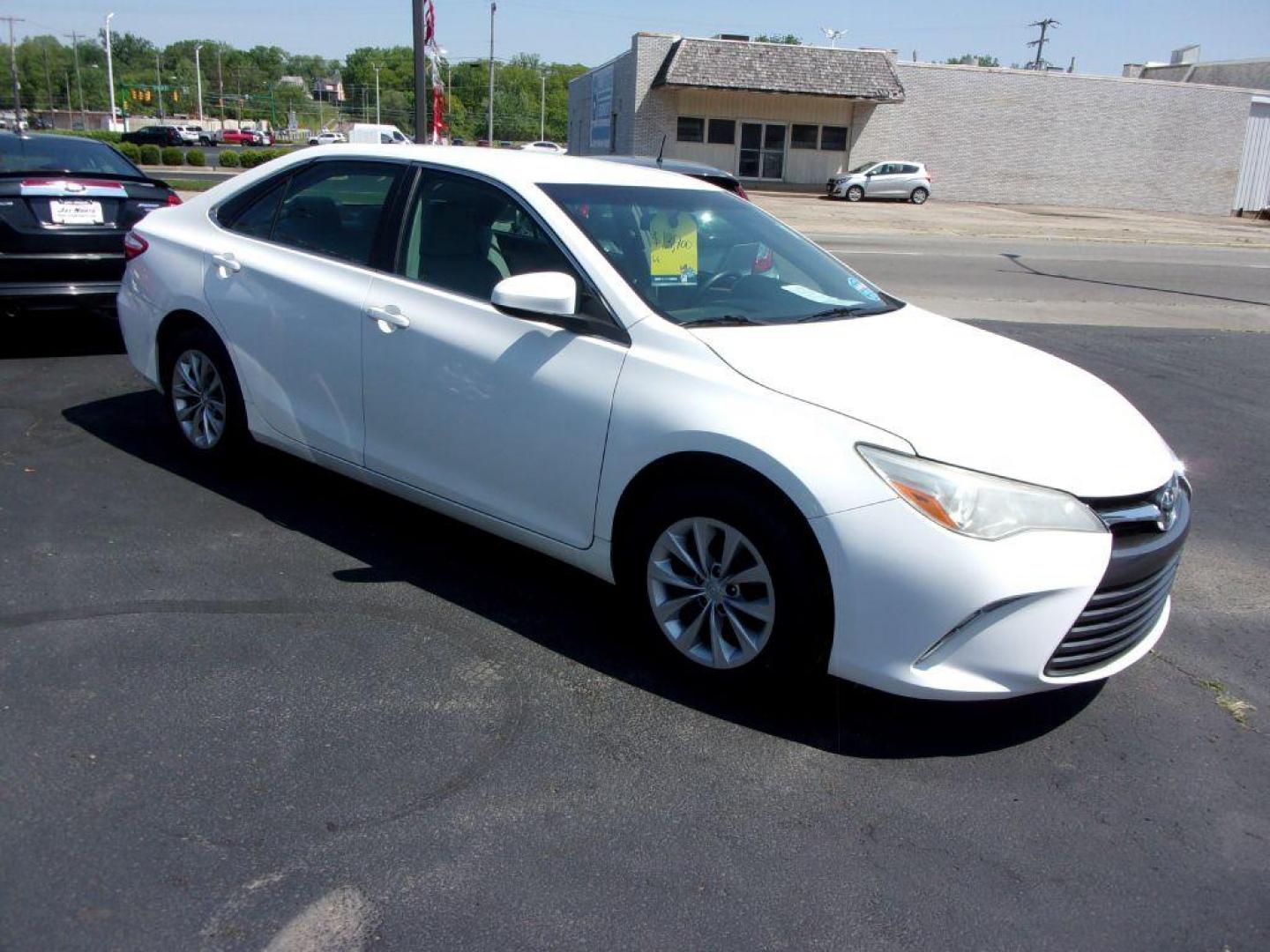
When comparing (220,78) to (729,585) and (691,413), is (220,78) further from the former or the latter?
(729,585)

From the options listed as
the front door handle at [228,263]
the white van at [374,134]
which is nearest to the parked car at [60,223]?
the front door handle at [228,263]

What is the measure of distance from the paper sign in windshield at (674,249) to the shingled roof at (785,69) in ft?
128

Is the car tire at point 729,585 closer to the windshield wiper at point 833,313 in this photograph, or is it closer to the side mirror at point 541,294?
the side mirror at point 541,294

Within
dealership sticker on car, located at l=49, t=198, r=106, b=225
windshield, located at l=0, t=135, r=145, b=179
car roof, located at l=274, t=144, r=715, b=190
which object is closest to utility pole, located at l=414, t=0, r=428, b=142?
windshield, located at l=0, t=135, r=145, b=179

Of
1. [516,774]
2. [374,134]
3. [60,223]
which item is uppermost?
[374,134]

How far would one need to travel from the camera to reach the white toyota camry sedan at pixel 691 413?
314 cm

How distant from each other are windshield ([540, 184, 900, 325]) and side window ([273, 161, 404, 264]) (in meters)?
0.88

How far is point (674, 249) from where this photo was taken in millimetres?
4211

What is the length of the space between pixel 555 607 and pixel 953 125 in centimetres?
4504

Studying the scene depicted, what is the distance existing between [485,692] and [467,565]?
3.70ft

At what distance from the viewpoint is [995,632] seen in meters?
3.11

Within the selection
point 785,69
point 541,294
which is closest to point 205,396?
point 541,294

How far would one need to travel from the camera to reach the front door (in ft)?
12.5

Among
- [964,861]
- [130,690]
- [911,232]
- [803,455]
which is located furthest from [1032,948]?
[911,232]
